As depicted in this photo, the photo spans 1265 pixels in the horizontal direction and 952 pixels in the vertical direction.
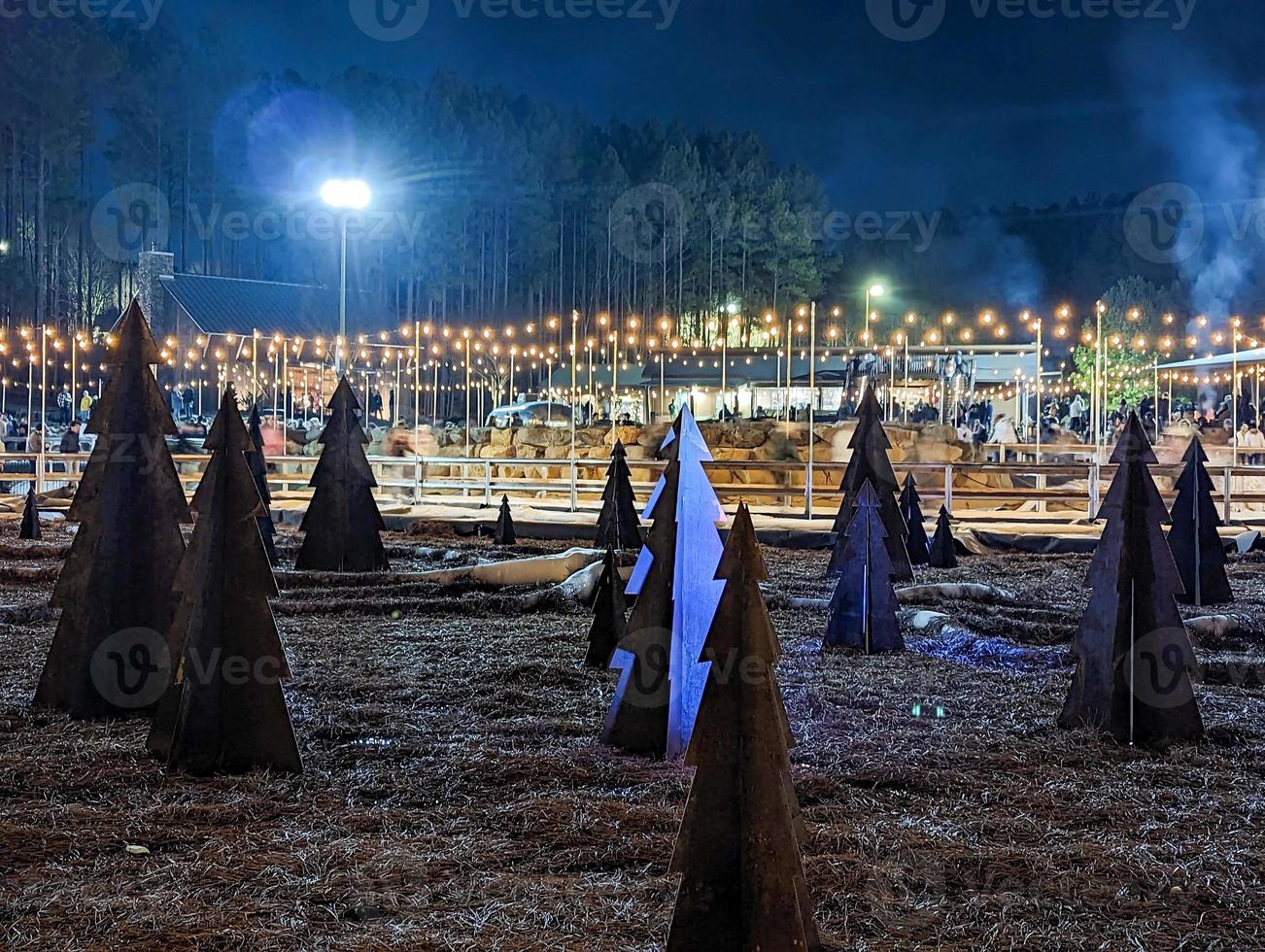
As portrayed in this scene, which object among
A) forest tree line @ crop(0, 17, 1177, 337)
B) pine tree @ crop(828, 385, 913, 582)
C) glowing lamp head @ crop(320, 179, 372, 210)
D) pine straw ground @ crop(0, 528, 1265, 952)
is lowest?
pine straw ground @ crop(0, 528, 1265, 952)

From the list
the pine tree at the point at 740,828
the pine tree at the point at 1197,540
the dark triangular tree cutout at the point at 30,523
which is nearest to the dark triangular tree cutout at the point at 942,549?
the pine tree at the point at 1197,540

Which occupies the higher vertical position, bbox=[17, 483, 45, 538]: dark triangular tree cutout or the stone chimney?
the stone chimney

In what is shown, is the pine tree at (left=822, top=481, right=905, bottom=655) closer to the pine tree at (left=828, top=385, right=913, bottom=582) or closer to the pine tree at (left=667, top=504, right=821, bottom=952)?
the pine tree at (left=828, top=385, right=913, bottom=582)

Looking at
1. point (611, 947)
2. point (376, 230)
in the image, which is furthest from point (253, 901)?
point (376, 230)

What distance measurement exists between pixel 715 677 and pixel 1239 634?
307 inches

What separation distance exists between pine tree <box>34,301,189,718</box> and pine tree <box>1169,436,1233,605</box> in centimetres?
937

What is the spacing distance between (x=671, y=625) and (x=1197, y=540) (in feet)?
26.1

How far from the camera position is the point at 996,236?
443ft

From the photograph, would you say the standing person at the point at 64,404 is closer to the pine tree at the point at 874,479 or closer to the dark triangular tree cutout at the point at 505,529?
the dark triangular tree cutout at the point at 505,529

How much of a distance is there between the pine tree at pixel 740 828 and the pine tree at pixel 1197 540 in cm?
947

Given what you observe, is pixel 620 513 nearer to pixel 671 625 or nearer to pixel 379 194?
pixel 671 625

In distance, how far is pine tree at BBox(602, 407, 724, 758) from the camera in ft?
17.8

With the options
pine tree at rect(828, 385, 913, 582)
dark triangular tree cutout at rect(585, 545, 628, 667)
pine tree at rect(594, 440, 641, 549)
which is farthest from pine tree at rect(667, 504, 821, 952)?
pine tree at rect(594, 440, 641, 549)

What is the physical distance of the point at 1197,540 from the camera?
11.4 m
